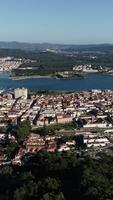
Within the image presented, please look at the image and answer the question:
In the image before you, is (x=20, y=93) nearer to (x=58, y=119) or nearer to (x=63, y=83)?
(x=58, y=119)

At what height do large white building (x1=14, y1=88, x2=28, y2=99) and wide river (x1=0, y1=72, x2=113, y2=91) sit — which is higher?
large white building (x1=14, y1=88, x2=28, y2=99)

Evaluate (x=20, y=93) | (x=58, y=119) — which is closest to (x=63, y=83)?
(x=20, y=93)

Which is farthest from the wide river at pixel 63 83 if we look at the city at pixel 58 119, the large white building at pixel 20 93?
the large white building at pixel 20 93

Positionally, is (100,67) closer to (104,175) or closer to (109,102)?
(109,102)

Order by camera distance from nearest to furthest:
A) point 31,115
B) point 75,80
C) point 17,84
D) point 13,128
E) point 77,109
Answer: point 13,128, point 31,115, point 77,109, point 17,84, point 75,80

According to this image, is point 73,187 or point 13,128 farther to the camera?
point 13,128

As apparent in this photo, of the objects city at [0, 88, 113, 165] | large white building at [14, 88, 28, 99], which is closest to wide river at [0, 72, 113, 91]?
city at [0, 88, 113, 165]

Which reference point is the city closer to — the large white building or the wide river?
the large white building

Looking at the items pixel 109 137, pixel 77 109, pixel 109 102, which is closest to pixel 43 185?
pixel 109 137

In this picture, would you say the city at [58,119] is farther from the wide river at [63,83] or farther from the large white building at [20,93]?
the wide river at [63,83]
